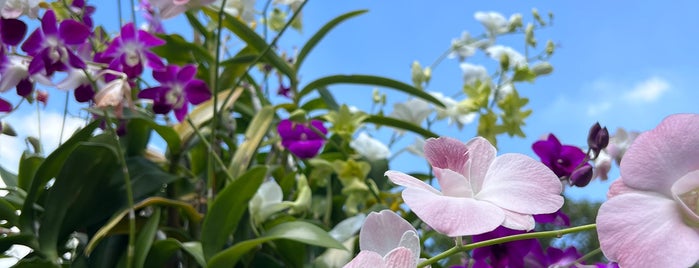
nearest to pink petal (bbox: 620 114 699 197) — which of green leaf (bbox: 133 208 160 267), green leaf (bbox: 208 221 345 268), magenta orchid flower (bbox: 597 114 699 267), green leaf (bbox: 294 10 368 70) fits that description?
magenta orchid flower (bbox: 597 114 699 267)

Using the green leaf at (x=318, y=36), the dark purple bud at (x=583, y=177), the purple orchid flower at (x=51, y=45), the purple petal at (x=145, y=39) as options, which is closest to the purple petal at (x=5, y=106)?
the purple orchid flower at (x=51, y=45)

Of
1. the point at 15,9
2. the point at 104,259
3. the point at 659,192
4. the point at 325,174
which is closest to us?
the point at 659,192

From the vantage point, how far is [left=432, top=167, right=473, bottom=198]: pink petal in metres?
0.28

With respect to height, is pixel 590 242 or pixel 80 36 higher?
pixel 80 36

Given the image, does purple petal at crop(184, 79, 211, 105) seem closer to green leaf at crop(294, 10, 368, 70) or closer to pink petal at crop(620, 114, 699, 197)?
green leaf at crop(294, 10, 368, 70)

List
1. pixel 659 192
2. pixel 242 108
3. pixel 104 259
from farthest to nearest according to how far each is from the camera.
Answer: pixel 242 108 → pixel 104 259 → pixel 659 192

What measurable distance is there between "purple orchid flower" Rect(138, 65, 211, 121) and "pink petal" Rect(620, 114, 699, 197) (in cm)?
63

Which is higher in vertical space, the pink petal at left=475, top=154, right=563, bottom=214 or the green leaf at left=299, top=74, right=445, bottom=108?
the pink petal at left=475, top=154, right=563, bottom=214

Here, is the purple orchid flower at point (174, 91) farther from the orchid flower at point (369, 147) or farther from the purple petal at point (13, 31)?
the orchid flower at point (369, 147)

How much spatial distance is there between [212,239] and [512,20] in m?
0.73

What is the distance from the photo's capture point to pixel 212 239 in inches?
28.3

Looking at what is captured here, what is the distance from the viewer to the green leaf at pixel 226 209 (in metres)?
0.71

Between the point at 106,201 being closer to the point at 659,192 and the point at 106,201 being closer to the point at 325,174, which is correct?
the point at 325,174

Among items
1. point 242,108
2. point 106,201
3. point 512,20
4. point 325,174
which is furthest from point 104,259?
point 512,20
